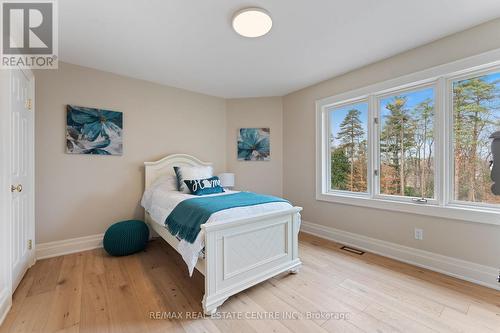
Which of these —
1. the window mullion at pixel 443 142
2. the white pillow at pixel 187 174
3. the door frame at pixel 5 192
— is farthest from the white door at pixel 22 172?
the window mullion at pixel 443 142

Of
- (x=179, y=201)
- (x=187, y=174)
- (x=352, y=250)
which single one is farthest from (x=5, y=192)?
(x=352, y=250)

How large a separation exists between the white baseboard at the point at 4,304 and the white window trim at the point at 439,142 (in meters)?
3.54

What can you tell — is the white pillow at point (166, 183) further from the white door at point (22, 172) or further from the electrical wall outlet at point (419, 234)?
the electrical wall outlet at point (419, 234)

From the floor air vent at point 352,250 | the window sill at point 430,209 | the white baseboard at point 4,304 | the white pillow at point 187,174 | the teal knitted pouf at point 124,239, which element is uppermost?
the white pillow at point 187,174

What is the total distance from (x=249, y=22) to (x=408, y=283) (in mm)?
2848

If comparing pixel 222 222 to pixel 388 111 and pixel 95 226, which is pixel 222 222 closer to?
pixel 95 226

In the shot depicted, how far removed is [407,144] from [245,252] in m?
2.35

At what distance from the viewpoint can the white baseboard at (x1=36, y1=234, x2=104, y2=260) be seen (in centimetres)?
257

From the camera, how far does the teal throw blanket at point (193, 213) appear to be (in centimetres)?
180

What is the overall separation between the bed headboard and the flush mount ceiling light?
2111 mm

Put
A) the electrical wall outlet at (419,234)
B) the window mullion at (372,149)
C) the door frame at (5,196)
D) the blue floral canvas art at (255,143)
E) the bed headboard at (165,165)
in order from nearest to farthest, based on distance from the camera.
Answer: the door frame at (5,196)
the electrical wall outlet at (419,234)
the window mullion at (372,149)
the bed headboard at (165,165)
the blue floral canvas art at (255,143)

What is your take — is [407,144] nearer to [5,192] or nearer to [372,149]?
[372,149]

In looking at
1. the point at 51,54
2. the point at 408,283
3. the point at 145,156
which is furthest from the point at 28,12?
the point at 408,283

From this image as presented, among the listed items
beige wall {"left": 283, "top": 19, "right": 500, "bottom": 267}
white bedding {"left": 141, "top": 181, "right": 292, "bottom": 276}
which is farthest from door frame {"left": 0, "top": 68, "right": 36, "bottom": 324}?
beige wall {"left": 283, "top": 19, "right": 500, "bottom": 267}
